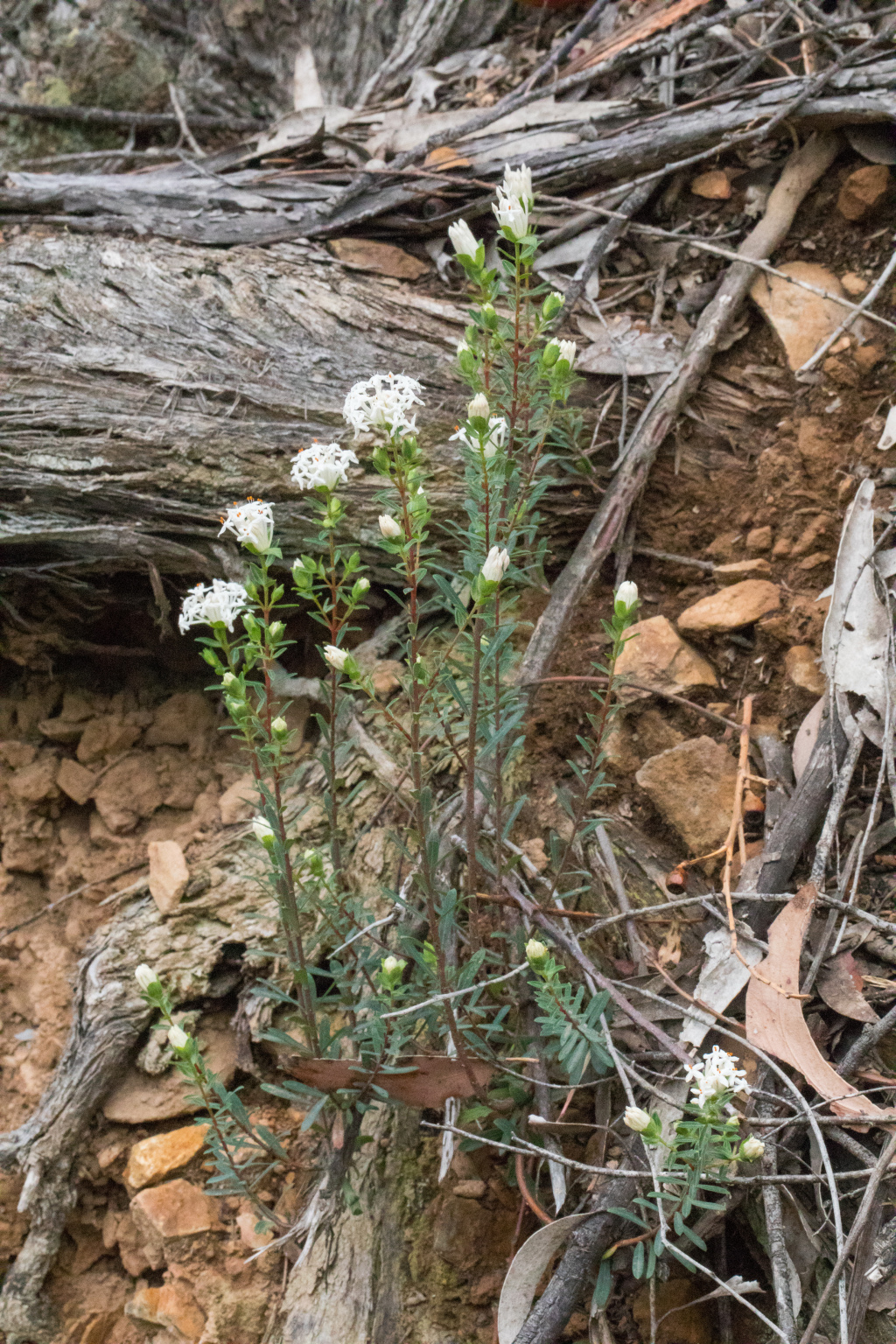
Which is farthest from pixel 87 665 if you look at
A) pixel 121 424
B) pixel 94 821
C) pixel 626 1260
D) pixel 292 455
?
pixel 626 1260

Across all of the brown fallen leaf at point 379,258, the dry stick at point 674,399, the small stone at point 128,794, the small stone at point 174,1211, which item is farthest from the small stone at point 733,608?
the small stone at point 174,1211

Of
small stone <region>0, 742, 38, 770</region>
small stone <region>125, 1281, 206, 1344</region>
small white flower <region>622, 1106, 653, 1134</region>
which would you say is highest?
small white flower <region>622, 1106, 653, 1134</region>

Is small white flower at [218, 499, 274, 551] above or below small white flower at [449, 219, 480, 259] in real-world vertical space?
below

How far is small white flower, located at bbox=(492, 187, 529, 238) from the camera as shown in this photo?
1.61m

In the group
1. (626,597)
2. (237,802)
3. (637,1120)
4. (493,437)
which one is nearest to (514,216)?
(493,437)

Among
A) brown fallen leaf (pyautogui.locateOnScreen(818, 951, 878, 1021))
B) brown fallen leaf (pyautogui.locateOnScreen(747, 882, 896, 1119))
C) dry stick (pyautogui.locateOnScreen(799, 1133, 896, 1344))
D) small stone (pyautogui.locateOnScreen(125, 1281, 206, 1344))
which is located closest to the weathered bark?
brown fallen leaf (pyautogui.locateOnScreen(747, 882, 896, 1119))

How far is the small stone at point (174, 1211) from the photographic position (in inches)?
86.9

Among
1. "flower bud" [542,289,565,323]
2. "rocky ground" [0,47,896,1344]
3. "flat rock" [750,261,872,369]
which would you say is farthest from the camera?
"flat rock" [750,261,872,369]

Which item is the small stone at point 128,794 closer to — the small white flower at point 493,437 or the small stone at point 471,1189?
the small stone at point 471,1189

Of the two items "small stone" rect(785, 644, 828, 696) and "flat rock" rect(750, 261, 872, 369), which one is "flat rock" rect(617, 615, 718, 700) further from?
"flat rock" rect(750, 261, 872, 369)

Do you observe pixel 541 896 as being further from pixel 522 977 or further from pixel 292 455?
pixel 292 455

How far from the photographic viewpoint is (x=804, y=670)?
231 centimetres

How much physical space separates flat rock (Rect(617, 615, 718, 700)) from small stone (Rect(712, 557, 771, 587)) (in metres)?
0.23

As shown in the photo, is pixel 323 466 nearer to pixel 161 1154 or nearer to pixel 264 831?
pixel 264 831
